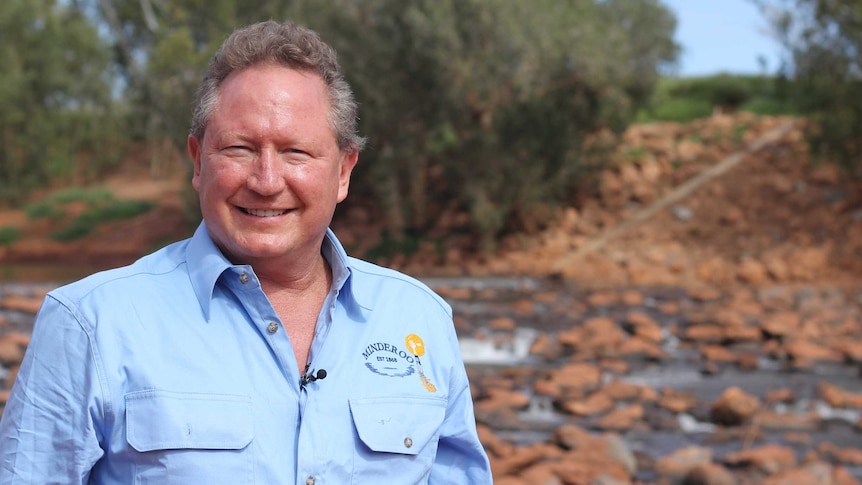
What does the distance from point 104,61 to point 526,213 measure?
20298 mm

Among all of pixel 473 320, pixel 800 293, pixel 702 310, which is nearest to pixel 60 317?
pixel 473 320

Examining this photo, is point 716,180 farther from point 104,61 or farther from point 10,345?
point 104,61

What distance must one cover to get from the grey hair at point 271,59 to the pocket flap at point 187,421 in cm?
59

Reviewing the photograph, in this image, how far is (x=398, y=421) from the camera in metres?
1.99

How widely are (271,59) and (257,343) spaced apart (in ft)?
1.90

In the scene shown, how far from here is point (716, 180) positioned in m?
21.9

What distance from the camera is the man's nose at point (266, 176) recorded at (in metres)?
1.95

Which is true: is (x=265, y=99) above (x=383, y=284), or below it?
above

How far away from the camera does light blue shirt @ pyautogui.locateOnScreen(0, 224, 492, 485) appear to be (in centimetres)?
173

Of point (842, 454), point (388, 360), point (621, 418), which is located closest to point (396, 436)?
point (388, 360)

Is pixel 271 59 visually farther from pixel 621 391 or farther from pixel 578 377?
pixel 578 377

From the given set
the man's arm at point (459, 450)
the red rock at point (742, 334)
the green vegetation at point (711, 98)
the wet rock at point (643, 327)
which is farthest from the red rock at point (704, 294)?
the green vegetation at point (711, 98)

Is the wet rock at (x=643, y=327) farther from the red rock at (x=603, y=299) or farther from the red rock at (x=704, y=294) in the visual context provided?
the red rock at (x=704, y=294)

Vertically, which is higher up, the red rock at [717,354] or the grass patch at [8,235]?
the grass patch at [8,235]
